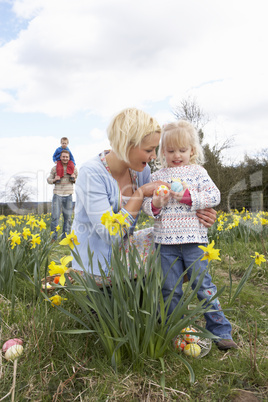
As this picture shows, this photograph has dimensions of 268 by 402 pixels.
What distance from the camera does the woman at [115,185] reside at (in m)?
1.88

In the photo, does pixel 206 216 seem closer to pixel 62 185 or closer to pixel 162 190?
pixel 162 190

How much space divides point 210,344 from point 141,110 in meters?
1.46

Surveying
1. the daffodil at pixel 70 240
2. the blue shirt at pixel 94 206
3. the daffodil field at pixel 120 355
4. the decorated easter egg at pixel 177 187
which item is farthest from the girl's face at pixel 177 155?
the daffodil at pixel 70 240

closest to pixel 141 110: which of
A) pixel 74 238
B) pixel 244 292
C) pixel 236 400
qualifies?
pixel 74 238

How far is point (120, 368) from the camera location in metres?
1.51

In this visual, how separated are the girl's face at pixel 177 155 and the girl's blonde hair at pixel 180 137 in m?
0.02

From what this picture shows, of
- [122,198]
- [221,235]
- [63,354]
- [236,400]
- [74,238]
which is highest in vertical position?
[122,198]

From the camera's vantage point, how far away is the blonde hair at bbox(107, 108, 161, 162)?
1.86 meters

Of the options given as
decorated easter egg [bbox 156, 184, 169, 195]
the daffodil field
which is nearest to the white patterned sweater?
decorated easter egg [bbox 156, 184, 169, 195]

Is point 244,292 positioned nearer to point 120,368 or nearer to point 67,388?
point 120,368

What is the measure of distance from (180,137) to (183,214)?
509 mm

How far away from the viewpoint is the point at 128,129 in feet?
6.06

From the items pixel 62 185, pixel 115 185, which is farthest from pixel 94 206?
pixel 62 185

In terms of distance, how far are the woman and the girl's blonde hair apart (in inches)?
5.9
